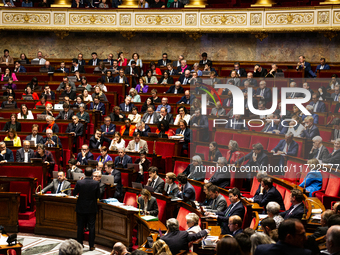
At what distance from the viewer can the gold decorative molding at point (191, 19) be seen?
11381 millimetres

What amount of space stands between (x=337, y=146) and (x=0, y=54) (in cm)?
1003

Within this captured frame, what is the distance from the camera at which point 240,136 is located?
6.98 metres

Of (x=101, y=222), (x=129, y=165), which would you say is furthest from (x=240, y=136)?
(x=101, y=222)

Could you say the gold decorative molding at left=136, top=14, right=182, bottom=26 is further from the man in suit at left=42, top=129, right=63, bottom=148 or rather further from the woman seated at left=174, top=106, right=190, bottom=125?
the man in suit at left=42, top=129, right=63, bottom=148

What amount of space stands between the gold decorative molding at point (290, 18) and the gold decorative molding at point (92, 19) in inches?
155

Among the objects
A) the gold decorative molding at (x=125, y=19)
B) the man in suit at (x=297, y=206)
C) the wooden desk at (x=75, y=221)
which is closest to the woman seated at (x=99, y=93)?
the gold decorative molding at (x=125, y=19)

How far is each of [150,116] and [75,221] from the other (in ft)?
9.40

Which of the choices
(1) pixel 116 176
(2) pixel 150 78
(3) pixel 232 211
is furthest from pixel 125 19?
(3) pixel 232 211

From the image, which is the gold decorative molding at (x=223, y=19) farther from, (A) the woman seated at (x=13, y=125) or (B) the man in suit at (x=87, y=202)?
(B) the man in suit at (x=87, y=202)

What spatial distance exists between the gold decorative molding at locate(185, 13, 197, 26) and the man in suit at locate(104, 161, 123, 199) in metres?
6.26

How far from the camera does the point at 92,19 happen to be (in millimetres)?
11805

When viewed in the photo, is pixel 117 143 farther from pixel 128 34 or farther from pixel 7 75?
pixel 128 34

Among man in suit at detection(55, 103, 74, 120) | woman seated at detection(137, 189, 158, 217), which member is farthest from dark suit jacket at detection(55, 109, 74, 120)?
woman seated at detection(137, 189, 158, 217)

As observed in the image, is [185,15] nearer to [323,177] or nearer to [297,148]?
[297,148]
